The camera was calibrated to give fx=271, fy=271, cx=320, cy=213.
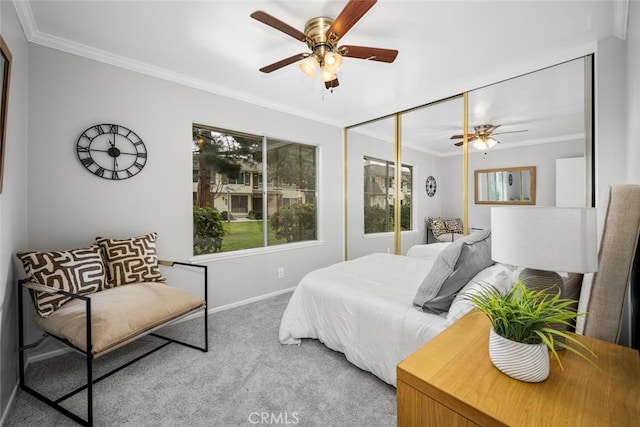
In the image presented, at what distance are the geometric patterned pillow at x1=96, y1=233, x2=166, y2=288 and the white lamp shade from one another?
8.47 ft

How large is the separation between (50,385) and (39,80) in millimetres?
2275

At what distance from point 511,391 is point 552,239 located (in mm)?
514

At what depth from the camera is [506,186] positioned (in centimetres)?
281

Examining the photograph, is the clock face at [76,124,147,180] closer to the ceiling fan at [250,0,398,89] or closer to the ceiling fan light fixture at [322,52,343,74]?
the ceiling fan at [250,0,398,89]

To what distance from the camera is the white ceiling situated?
1.92 meters

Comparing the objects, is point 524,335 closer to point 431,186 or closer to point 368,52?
point 368,52

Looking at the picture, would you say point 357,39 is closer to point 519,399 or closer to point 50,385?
point 519,399

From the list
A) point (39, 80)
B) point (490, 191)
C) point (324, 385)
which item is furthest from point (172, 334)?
point (490, 191)

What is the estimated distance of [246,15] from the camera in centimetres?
199

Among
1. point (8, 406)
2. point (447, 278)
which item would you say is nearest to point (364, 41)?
point (447, 278)

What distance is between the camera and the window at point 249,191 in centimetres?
317

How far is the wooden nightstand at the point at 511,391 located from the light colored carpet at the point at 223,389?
80 centimetres

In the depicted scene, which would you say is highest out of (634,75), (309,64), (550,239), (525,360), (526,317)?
(309,64)

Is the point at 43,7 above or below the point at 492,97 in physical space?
above
